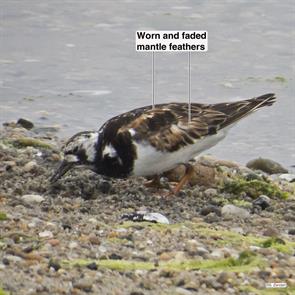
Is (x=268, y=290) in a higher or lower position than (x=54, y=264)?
lower

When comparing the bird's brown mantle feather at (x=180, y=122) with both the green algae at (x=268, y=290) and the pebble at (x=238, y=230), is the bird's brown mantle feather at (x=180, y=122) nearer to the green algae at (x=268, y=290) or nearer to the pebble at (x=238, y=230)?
the pebble at (x=238, y=230)

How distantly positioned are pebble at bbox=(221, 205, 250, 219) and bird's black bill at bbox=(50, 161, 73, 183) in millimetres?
924

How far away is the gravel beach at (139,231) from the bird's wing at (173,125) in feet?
1.03

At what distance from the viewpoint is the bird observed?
6.67 meters

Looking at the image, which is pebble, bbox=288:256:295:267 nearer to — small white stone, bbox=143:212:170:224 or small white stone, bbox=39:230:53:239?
small white stone, bbox=143:212:170:224

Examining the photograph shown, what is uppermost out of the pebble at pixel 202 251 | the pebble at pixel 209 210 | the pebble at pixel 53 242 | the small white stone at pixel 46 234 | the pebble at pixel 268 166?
the pebble at pixel 53 242

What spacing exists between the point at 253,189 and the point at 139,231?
4.49ft

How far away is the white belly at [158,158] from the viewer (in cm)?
664

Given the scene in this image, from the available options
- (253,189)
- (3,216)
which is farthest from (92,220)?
(253,189)

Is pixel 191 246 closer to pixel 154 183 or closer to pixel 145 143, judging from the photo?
pixel 145 143

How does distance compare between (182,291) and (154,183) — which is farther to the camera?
(154,183)

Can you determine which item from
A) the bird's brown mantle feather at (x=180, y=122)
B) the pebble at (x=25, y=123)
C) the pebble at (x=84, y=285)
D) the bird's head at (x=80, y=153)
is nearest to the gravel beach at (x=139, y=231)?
the pebble at (x=84, y=285)

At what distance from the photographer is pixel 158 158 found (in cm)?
668

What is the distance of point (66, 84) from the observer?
999 centimetres
